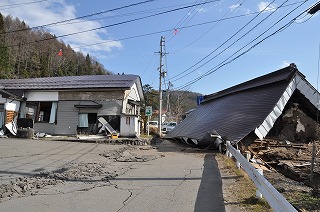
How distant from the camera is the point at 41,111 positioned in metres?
23.0

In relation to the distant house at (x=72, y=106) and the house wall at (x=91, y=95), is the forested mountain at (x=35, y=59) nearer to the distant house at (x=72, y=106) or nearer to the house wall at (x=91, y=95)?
the distant house at (x=72, y=106)

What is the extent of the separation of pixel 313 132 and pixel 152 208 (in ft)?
35.5

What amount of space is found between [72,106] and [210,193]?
729 inches

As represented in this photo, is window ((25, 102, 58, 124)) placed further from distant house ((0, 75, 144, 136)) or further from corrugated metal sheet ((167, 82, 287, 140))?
corrugated metal sheet ((167, 82, 287, 140))

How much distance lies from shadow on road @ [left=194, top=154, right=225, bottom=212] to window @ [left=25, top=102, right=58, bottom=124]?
17.8 m

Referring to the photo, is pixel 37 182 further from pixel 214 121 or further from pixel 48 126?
pixel 48 126

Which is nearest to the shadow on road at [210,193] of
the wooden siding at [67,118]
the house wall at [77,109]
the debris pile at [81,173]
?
the debris pile at [81,173]

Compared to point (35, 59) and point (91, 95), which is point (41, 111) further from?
point (35, 59)

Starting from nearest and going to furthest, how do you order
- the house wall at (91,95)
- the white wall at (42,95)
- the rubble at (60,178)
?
the rubble at (60,178)
the house wall at (91,95)
the white wall at (42,95)

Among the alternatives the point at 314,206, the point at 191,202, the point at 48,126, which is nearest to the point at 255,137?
the point at 314,206

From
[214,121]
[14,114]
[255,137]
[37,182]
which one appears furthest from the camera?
[14,114]

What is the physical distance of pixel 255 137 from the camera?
36.1 ft

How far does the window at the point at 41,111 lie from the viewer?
2220 centimetres

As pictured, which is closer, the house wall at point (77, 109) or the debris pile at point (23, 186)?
the debris pile at point (23, 186)
